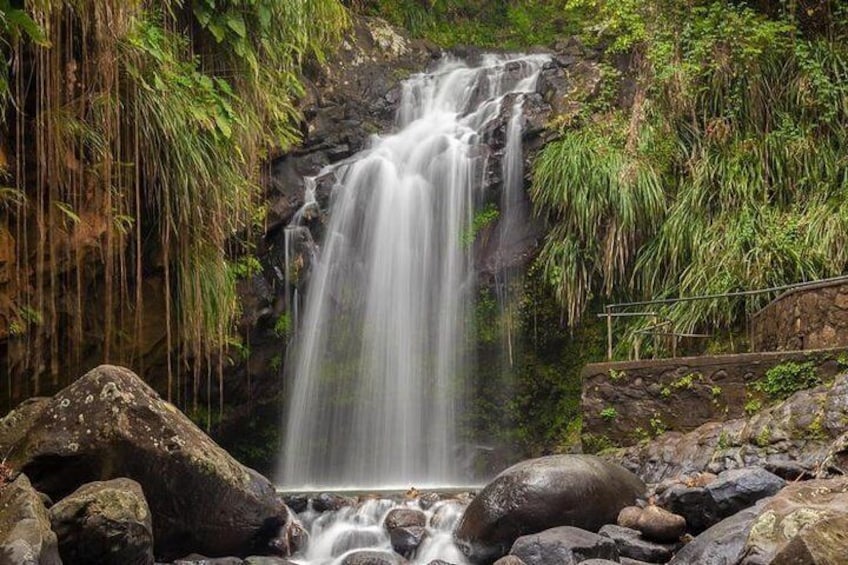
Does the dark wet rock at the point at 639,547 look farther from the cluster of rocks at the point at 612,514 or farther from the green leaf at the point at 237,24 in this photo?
the green leaf at the point at 237,24

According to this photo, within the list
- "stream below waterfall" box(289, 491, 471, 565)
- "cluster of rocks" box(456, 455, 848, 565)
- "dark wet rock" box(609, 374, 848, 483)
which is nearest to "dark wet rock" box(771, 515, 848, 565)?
"cluster of rocks" box(456, 455, 848, 565)

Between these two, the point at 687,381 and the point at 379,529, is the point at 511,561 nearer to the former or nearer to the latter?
the point at 379,529

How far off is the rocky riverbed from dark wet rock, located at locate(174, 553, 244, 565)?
0.7 inches

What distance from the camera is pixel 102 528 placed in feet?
19.8

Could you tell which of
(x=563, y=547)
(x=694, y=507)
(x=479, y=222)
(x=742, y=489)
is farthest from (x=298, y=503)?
(x=479, y=222)

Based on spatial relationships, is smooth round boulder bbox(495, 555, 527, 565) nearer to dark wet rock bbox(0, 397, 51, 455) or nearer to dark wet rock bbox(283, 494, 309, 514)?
dark wet rock bbox(283, 494, 309, 514)

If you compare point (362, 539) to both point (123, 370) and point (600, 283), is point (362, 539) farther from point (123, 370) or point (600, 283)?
point (600, 283)

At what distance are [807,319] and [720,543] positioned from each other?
4.23 metres

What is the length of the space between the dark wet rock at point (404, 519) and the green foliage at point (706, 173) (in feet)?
15.2

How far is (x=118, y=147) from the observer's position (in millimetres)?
8031

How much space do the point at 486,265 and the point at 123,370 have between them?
26.6 ft

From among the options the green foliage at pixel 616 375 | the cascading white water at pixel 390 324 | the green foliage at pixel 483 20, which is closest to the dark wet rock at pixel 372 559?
the green foliage at pixel 616 375

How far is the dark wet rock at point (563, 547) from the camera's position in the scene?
22.5 feet

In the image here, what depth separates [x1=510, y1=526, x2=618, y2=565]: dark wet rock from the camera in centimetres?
686
